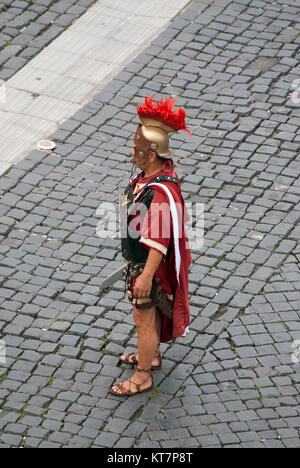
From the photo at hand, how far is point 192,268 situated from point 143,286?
173 centimetres

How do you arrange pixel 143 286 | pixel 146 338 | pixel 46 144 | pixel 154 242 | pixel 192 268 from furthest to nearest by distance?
pixel 46 144 → pixel 192 268 → pixel 146 338 → pixel 143 286 → pixel 154 242

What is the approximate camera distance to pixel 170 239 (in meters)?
5.91

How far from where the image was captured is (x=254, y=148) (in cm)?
888

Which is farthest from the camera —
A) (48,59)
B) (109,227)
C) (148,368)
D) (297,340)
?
(48,59)

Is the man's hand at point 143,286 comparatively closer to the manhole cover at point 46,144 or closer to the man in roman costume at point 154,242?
the man in roman costume at point 154,242

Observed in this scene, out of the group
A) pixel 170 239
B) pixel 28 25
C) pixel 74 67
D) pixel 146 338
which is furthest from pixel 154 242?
pixel 28 25

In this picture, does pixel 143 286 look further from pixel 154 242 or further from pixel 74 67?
pixel 74 67

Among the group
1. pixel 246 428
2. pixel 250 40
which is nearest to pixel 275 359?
pixel 246 428

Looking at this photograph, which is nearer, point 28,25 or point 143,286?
point 143,286

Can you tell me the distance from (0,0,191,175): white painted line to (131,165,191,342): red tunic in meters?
3.26

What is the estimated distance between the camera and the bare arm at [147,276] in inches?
228

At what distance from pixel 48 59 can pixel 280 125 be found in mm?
2995

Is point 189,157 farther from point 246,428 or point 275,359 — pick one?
point 246,428

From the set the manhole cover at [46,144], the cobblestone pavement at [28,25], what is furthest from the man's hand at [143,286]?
the cobblestone pavement at [28,25]
